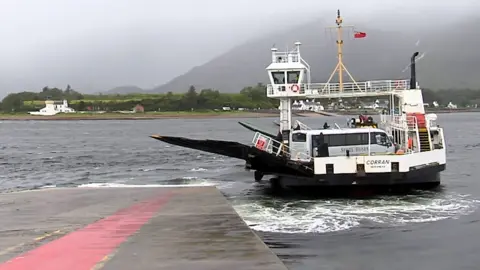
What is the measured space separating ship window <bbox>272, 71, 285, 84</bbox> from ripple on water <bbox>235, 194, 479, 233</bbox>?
8347mm

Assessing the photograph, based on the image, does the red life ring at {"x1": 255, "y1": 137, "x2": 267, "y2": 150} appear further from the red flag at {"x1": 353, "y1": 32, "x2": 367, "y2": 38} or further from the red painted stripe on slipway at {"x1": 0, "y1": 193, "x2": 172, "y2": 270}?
the red painted stripe on slipway at {"x1": 0, "y1": 193, "x2": 172, "y2": 270}

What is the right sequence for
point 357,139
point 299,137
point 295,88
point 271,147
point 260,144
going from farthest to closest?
point 295,88
point 299,137
point 357,139
point 271,147
point 260,144

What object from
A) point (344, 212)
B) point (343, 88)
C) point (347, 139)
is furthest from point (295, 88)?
point (344, 212)

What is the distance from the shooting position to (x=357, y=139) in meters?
26.1

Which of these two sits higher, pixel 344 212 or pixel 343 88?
pixel 343 88

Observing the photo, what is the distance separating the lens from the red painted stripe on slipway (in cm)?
977

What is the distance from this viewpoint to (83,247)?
1123 centimetres

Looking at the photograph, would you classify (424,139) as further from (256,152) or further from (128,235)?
(128,235)

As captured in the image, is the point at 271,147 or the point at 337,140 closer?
the point at 271,147

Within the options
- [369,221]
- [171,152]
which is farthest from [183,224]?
[171,152]

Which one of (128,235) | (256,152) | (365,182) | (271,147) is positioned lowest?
(365,182)

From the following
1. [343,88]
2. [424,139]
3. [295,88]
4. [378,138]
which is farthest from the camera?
[295,88]

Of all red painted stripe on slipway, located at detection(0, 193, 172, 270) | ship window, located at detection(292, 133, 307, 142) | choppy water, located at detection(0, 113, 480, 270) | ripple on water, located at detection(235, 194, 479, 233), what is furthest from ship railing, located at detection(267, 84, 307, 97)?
red painted stripe on slipway, located at detection(0, 193, 172, 270)

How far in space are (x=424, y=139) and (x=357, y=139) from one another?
136 inches
